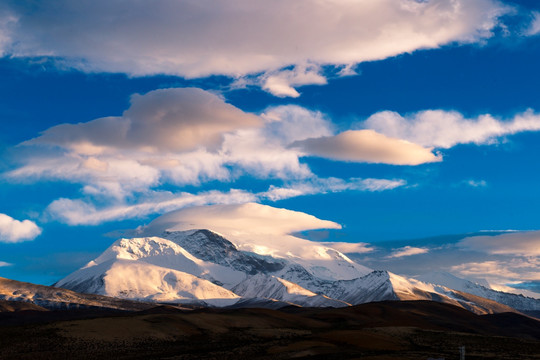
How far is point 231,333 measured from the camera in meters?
108

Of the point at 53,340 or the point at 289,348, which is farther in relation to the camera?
the point at 53,340

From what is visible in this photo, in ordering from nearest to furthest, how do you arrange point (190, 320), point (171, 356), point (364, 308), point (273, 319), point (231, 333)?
1. point (171, 356)
2. point (231, 333)
3. point (190, 320)
4. point (273, 319)
5. point (364, 308)

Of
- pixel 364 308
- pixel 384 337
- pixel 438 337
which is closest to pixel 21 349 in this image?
pixel 384 337

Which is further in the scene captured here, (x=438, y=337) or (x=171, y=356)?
(x=438, y=337)

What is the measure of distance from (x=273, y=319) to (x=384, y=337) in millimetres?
49710

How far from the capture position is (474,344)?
88.4 meters

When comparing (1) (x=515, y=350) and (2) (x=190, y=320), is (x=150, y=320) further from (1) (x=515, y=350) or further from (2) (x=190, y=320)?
(1) (x=515, y=350)

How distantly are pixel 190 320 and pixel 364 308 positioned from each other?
84.2 meters

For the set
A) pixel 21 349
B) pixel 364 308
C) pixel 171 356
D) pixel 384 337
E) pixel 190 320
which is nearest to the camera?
pixel 171 356

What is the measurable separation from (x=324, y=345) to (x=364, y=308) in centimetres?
10901

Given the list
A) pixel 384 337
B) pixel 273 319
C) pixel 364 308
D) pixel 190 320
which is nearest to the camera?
pixel 384 337

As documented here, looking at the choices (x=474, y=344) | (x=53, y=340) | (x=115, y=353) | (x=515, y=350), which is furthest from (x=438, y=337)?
(x=53, y=340)

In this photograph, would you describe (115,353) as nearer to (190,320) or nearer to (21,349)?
(21,349)

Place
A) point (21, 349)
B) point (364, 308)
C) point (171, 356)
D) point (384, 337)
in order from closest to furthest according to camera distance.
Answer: point (171, 356) < point (21, 349) < point (384, 337) < point (364, 308)
